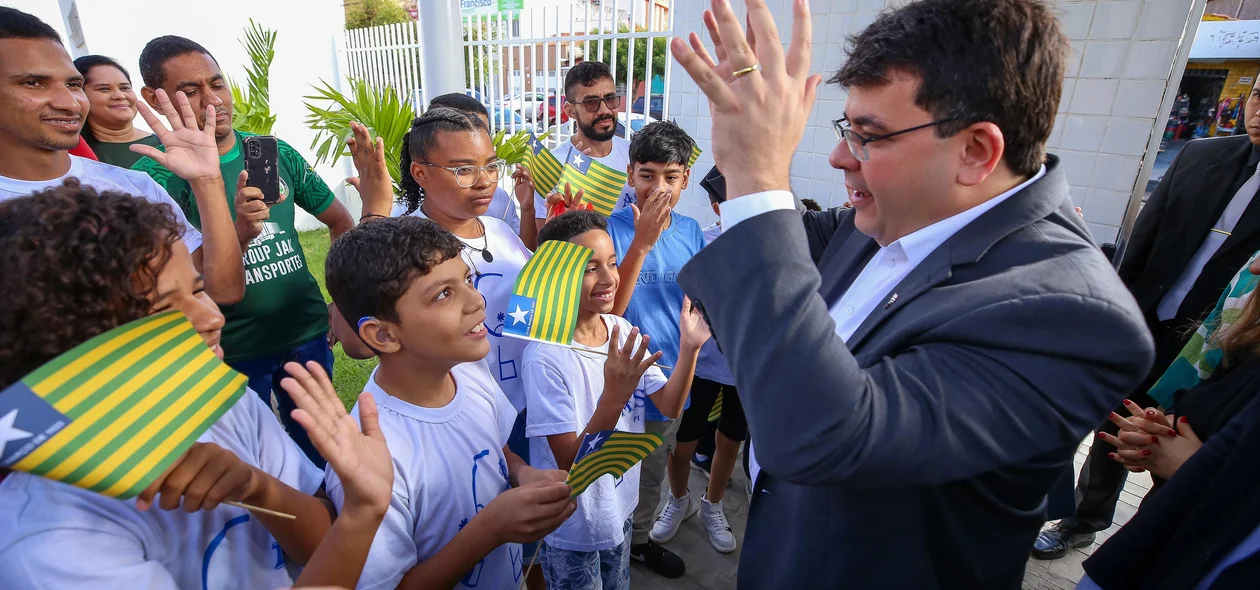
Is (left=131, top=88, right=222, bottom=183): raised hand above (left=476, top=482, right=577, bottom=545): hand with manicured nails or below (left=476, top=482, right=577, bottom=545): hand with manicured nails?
above

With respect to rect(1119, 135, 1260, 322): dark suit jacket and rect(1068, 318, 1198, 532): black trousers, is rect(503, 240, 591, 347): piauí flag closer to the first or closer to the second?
rect(1068, 318, 1198, 532): black trousers

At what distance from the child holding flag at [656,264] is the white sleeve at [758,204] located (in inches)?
54.6

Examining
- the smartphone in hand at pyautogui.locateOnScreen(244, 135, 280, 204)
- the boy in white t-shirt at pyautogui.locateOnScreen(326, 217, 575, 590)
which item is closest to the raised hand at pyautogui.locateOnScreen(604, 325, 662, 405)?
the boy in white t-shirt at pyautogui.locateOnScreen(326, 217, 575, 590)

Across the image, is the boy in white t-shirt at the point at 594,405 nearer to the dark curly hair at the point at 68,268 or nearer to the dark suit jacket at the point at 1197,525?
the dark curly hair at the point at 68,268

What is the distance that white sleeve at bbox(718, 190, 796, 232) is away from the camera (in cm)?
92

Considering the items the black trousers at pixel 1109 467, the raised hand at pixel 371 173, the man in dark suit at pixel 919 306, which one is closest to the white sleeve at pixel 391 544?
the man in dark suit at pixel 919 306

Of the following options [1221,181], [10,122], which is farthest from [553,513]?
[1221,181]

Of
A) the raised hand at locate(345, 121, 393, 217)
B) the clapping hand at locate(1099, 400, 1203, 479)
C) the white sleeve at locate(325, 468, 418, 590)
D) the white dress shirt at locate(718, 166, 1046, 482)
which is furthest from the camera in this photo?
the raised hand at locate(345, 121, 393, 217)

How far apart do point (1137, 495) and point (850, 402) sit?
12.6 ft

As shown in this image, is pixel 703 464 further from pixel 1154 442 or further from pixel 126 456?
pixel 126 456

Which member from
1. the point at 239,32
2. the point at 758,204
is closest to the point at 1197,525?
the point at 758,204

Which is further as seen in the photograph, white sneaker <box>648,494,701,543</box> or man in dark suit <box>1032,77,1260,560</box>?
white sneaker <box>648,494,701,543</box>

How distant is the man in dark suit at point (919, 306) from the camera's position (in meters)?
0.87

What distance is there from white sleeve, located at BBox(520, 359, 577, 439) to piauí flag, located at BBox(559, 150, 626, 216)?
1.10 metres
